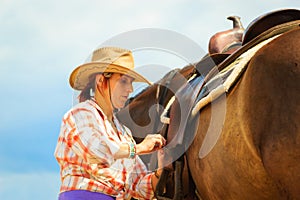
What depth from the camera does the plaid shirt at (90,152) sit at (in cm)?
368

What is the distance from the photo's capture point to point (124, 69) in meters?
4.01

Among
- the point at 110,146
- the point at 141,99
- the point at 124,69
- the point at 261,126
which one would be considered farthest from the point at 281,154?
the point at 141,99

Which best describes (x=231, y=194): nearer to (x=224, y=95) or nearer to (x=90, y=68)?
(x=224, y=95)

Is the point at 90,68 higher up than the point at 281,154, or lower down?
higher up

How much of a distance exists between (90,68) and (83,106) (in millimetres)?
364

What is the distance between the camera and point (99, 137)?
3.67m

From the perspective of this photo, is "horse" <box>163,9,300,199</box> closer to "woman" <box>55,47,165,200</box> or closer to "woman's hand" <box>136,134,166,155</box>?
"woman's hand" <box>136,134,166,155</box>

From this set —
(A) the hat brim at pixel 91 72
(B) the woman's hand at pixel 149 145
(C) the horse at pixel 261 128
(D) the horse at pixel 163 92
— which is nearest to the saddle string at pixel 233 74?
(C) the horse at pixel 261 128

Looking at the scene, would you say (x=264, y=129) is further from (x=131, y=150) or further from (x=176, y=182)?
(x=176, y=182)

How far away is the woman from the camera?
3.70 meters

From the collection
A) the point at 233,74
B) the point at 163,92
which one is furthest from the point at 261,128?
the point at 163,92

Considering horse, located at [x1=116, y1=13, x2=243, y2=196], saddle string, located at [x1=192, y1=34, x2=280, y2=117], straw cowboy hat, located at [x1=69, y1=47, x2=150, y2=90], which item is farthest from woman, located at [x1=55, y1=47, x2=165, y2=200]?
horse, located at [x1=116, y1=13, x2=243, y2=196]

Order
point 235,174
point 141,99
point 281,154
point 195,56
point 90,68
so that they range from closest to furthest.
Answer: point 281,154, point 235,174, point 90,68, point 195,56, point 141,99

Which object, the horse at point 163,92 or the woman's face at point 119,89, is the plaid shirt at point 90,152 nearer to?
the woman's face at point 119,89
